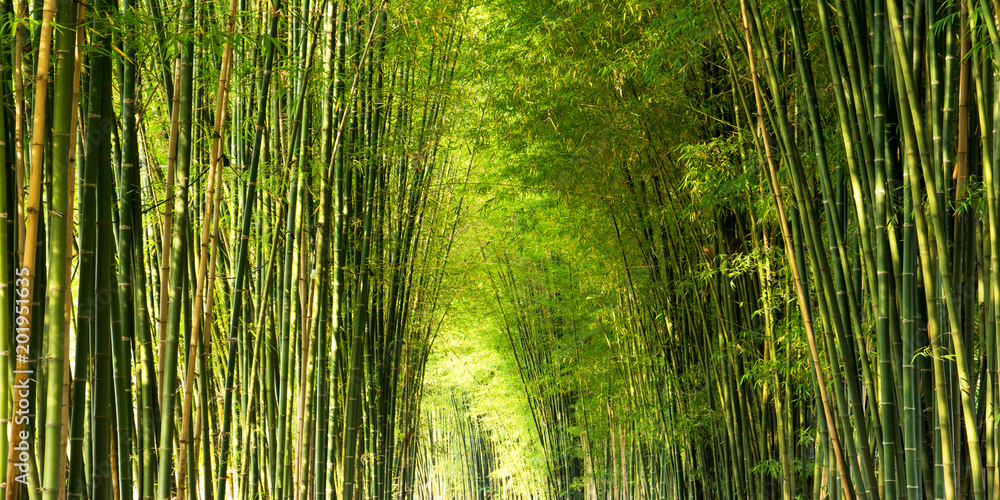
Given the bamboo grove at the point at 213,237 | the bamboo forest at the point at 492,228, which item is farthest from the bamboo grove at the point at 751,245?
the bamboo grove at the point at 213,237

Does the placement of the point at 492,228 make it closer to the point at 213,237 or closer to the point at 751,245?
the point at 751,245

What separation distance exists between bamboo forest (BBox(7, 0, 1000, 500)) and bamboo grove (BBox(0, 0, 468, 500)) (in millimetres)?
13

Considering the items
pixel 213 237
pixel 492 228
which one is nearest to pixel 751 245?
pixel 213 237

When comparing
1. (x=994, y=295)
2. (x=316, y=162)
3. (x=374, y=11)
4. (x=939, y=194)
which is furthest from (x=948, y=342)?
(x=374, y=11)

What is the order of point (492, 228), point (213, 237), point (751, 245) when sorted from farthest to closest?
point (492, 228)
point (751, 245)
point (213, 237)

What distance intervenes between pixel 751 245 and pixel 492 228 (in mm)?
3245

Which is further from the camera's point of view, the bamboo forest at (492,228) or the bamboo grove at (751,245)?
the bamboo grove at (751,245)

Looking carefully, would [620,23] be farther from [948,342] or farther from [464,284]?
[464,284]

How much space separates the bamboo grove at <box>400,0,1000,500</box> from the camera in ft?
6.27

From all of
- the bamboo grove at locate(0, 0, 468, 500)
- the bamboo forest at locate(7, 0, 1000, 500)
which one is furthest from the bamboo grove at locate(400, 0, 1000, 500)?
the bamboo grove at locate(0, 0, 468, 500)

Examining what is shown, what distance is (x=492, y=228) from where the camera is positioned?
22.6ft

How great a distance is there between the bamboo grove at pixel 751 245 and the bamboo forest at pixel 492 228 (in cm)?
2

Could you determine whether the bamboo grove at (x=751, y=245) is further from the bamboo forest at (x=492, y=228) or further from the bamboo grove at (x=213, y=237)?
the bamboo grove at (x=213, y=237)

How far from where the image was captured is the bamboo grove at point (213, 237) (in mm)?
1310
